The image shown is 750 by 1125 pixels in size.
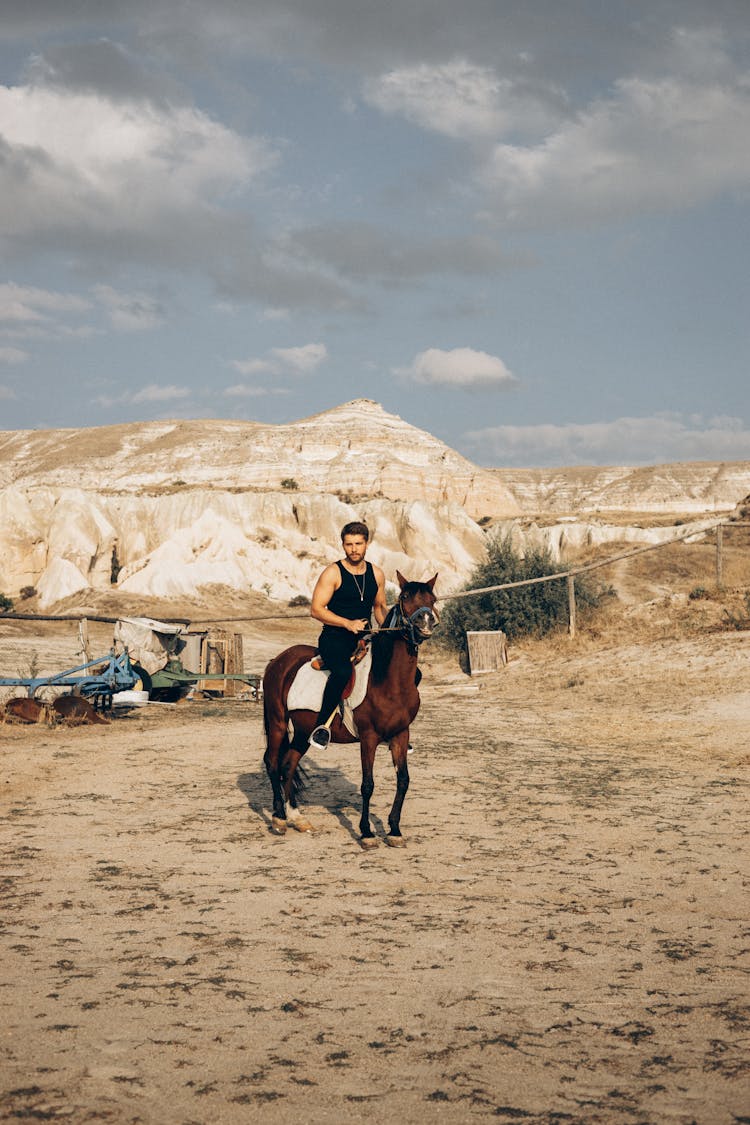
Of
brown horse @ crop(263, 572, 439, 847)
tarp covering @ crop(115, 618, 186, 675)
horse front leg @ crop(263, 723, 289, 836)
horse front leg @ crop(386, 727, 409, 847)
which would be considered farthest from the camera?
tarp covering @ crop(115, 618, 186, 675)

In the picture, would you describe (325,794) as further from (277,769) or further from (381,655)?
(381,655)

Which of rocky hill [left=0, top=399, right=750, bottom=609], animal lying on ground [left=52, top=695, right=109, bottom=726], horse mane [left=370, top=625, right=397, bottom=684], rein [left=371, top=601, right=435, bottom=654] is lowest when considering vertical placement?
animal lying on ground [left=52, top=695, right=109, bottom=726]

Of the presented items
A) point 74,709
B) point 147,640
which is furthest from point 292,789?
point 147,640

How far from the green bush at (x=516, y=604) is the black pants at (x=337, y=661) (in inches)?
614

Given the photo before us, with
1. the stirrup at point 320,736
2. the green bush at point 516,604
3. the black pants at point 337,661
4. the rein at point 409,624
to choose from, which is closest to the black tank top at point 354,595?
the black pants at point 337,661

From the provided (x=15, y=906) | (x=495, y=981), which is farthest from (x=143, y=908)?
(x=495, y=981)

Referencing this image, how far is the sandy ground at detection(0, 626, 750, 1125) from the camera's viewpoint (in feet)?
10.8

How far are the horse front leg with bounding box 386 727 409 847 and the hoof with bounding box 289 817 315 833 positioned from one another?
2.66 ft

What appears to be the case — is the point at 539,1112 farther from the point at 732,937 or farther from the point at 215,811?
the point at 215,811

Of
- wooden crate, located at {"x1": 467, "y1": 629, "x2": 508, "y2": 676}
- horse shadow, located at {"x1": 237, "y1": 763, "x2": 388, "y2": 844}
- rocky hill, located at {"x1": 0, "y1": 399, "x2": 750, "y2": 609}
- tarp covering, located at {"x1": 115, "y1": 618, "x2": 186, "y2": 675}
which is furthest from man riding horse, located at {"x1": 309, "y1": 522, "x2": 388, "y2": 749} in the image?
rocky hill, located at {"x1": 0, "y1": 399, "x2": 750, "y2": 609}

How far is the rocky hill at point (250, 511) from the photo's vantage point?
189 feet

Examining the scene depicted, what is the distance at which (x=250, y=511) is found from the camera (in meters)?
66.1

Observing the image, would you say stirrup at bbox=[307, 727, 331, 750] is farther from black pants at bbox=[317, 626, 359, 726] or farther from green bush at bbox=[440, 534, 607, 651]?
green bush at bbox=[440, 534, 607, 651]

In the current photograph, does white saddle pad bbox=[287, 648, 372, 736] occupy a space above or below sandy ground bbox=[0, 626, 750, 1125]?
above
